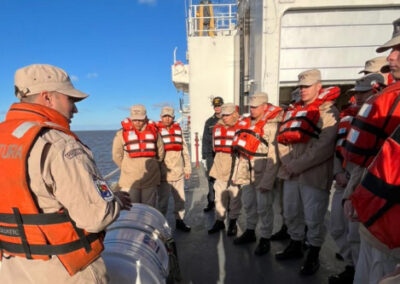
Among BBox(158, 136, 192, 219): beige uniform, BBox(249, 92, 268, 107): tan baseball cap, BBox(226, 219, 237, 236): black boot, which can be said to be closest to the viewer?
BBox(249, 92, 268, 107): tan baseball cap

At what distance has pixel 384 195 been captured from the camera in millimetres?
1083

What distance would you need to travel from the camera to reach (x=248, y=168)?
343 cm

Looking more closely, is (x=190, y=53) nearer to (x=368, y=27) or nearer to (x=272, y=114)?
(x=368, y=27)

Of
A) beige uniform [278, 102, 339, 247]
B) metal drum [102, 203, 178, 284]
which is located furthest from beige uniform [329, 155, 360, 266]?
metal drum [102, 203, 178, 284]

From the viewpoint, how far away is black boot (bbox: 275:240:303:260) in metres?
3.03

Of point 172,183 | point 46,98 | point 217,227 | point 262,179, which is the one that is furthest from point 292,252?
point 46,98

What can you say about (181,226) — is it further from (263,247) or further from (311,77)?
(311,77)

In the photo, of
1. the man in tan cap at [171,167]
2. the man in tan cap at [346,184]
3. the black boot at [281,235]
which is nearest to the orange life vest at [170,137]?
the man in tan cap at [171,167]

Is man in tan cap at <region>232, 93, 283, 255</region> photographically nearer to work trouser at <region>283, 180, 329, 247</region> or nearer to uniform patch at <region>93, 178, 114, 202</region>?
work trouser at <region>283, 180, 329, 247</region>

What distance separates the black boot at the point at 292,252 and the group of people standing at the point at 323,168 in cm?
1

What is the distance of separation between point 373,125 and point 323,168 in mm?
1355

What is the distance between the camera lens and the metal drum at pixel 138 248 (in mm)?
1677

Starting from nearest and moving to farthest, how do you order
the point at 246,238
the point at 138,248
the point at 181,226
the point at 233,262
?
the point at 138,248 < the point at 233,262 < the point at 246,238 < the point at 181,226

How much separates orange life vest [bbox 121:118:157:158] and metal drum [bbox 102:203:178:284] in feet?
3.68
